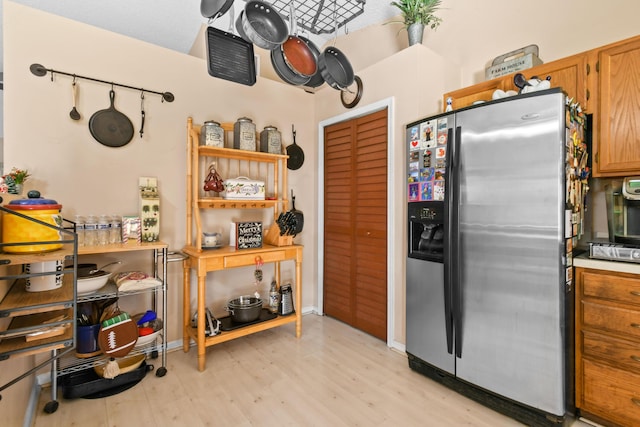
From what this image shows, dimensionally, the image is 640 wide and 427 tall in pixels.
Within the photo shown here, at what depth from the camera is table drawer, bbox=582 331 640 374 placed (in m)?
1.56

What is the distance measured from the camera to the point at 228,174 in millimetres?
2852

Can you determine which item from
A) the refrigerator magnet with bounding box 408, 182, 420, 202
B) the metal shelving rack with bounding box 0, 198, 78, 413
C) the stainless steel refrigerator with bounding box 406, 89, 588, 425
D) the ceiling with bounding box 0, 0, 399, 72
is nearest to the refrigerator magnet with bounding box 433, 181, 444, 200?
the stainless steel refrigerator with bounding box 406, 89, 588, 425

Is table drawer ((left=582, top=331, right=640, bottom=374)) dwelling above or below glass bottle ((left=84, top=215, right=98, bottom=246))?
below

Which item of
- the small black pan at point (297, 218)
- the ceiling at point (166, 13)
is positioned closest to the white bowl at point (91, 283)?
the small black pan at point (297, 218)

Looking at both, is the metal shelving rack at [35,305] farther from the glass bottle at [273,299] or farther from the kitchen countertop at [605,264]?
the kitchen countertop at [605,264]

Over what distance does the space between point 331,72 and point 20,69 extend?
6.48ft

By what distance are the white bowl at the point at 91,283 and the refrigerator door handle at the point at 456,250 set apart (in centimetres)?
216

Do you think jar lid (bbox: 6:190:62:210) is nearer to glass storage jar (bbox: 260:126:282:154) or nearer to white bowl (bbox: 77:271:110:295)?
white bowl (bbox: 77:271:110:295)

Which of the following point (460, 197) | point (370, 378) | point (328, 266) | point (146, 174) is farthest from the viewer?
point (328, 266)

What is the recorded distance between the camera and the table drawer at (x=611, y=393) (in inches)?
61.4

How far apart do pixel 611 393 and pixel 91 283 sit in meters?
2.92

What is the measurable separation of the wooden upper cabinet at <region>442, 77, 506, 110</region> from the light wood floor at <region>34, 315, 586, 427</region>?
6.57ft

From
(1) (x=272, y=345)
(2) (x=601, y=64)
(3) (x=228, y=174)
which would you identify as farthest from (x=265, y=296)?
(2) (x=601, y=64)

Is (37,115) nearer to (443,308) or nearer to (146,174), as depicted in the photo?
(146,174)
